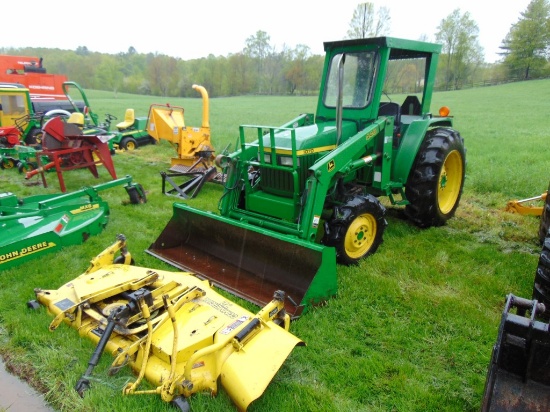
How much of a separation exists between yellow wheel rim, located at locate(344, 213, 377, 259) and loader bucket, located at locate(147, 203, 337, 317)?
755 mm

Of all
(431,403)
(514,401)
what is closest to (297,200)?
(431,403)

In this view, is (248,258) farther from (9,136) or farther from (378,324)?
(9,136)

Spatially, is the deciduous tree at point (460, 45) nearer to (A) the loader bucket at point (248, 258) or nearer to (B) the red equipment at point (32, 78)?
(B) the red equipment at point (32, 78)

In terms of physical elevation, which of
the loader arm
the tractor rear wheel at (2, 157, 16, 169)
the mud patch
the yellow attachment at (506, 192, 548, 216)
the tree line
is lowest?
the mud patch

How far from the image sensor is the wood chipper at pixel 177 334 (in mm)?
2508

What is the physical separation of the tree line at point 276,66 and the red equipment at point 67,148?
35679 millimetres

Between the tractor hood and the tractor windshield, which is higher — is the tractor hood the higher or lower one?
the lower one

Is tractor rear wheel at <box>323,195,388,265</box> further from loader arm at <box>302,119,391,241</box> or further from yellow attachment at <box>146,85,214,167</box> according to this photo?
yellow attachment at <box>146,85,214,167</box>

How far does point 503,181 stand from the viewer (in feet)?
25.5

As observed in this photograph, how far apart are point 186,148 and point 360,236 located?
5.95 m

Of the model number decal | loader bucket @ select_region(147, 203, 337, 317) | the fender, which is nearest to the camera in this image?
loader bucket @ select_region(147, 203, 337, 317)

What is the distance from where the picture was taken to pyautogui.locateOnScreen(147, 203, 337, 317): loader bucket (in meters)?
3.70

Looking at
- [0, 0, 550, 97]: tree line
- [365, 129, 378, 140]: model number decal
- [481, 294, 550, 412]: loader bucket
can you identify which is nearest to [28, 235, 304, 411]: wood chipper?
[481, 294, 550, 412]: loader bucket

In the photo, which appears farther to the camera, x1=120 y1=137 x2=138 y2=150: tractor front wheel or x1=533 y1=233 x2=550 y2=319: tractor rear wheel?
x1=120 y1=137 x2=138 y2=150: tractor front wheel
